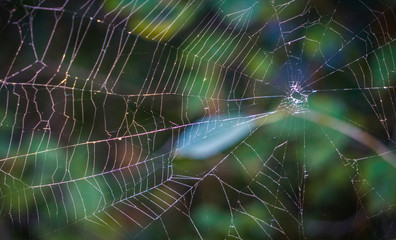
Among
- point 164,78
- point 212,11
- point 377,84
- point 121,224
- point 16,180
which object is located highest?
point 212,11

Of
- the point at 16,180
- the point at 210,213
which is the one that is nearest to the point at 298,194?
the point at 210,213

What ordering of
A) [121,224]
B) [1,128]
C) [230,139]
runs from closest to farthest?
[1,128] < [230,139] < [121,224]

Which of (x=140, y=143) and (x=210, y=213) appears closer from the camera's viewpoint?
(x=140, y=143)

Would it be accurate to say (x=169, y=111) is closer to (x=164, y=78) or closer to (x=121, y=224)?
(x=164, y=78)

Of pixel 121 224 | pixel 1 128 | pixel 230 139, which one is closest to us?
pixel 1 128

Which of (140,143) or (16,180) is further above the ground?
(140,143)

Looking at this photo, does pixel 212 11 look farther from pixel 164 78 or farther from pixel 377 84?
pixel 377 84
